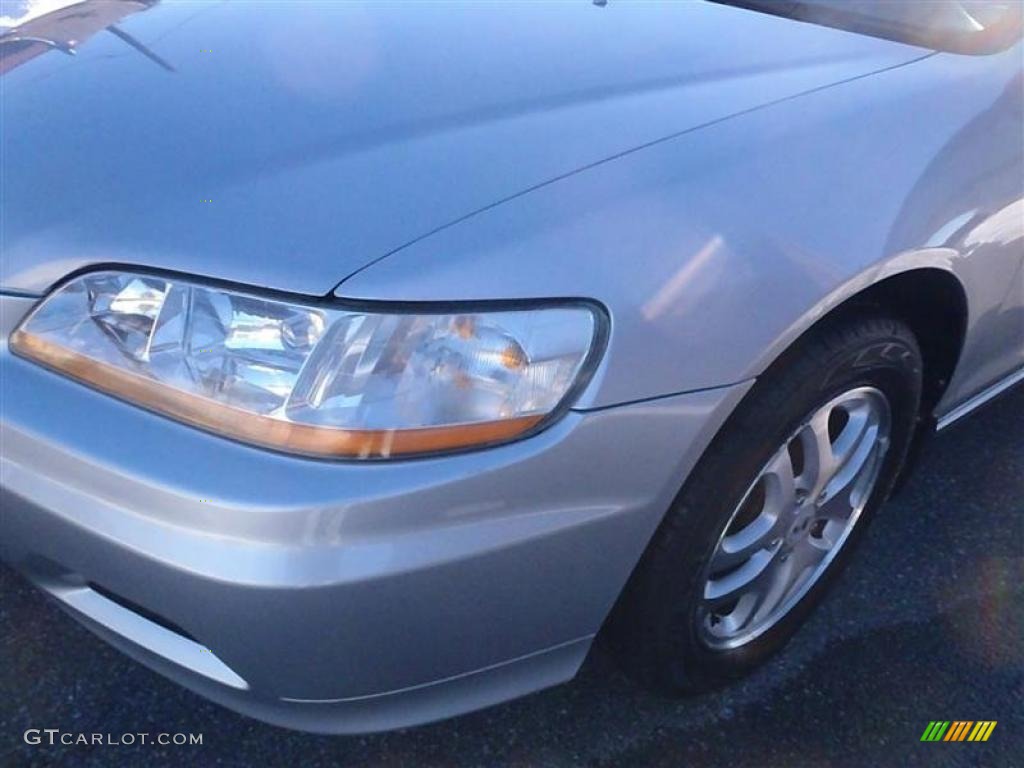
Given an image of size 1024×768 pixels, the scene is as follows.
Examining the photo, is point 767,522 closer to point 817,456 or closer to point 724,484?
point 817,456

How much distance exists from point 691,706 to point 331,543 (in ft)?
3.11

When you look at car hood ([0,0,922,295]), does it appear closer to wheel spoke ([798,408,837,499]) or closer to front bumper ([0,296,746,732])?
front bumper ([0,296,746,732])

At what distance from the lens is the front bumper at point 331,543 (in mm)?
1247

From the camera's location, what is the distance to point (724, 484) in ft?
5.00

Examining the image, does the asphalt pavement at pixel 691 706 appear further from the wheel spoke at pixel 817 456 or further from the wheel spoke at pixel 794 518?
the wheel spoke at pixel 817 456

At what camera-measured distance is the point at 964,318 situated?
1.90 meters

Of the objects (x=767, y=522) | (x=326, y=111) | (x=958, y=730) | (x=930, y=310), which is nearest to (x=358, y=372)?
(x=326, y=111)

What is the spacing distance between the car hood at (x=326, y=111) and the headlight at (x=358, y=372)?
2.5 inches

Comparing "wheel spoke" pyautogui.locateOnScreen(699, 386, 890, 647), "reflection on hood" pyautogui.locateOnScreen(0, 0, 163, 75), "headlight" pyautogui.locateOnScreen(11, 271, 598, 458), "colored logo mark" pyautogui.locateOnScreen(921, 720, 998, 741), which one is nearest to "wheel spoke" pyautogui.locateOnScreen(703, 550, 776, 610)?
"wheel spoke" pyautogui.locateOnScreen(699, 386, 890, 647)

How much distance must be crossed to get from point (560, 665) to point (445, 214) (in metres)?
0.72

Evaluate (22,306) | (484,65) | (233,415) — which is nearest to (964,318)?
(484,65)

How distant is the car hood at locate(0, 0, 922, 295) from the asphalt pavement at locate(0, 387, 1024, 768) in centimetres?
79

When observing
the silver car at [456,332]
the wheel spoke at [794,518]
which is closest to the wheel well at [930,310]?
the silver car at [456,332]
